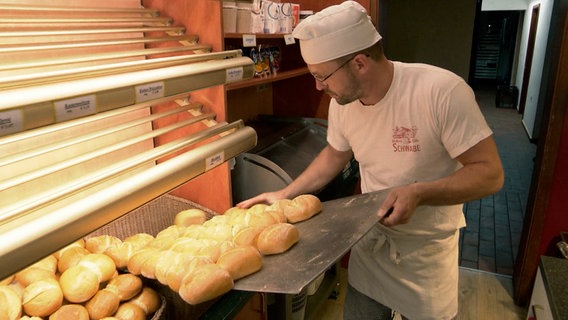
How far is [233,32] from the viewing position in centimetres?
197

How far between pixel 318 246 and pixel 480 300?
2139 mm

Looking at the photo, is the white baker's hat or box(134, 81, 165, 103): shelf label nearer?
box(134, 81, 165, 103): shelf label

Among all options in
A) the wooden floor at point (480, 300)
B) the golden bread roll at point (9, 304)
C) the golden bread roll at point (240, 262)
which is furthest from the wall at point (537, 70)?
the golden bread roll at point (9, 304)

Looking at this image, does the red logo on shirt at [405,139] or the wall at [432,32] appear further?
the wall at [432,32]

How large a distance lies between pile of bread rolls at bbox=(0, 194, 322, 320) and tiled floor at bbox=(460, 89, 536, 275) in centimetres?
→ 255

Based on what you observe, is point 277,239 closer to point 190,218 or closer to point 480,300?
point 190,218

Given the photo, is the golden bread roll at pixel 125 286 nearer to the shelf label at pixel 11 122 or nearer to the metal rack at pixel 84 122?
the metal rack at pixel 84 122

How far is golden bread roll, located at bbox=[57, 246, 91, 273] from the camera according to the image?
47.2 inches

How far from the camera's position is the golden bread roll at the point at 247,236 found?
1275 millimetres

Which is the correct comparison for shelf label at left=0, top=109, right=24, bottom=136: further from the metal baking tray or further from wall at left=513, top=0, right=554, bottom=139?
wall at left=513, top=0, right=554, bottom=139

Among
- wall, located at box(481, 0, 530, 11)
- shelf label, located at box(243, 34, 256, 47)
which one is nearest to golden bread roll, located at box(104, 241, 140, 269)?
shelf label, located at box(243, 34, 256, 47)

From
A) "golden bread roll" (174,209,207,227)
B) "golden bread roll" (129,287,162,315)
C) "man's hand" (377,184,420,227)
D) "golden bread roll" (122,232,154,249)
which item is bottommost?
"golden bread roll" (129,287,162,315)

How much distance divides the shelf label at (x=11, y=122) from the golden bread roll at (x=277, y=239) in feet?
2.26

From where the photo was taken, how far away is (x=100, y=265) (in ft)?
3.84
